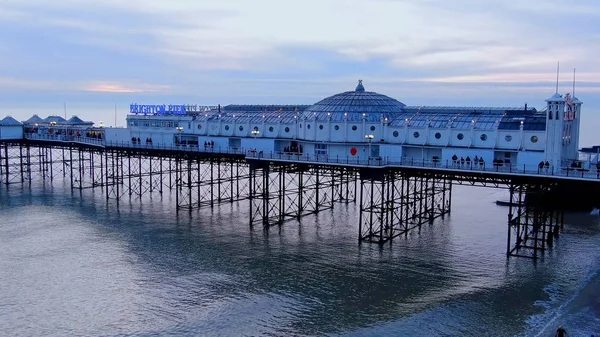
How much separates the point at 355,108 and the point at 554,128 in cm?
1907

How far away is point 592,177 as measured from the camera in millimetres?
43938

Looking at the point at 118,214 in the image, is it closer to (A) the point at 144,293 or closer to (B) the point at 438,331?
(A) the point at 144,293

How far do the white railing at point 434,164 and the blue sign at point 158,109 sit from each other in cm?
2080

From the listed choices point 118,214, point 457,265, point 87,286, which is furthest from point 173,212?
point 457,265

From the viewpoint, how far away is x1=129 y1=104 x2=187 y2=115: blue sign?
77.6m

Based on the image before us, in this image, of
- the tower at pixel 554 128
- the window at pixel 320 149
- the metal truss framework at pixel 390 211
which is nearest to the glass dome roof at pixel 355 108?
the window at pixel 320 149

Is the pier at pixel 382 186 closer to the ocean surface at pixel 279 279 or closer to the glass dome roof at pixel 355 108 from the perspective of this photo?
the ocean surface at pixel 279 279

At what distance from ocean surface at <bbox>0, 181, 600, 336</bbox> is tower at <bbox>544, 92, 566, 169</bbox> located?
27.6ft

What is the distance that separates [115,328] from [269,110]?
1705 inches

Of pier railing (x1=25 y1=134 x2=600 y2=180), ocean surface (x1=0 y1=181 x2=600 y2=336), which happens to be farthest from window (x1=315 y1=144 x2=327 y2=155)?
ocean surface (x1=0 y1=181 x2=600 y2=336)

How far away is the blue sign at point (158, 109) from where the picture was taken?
77562mm

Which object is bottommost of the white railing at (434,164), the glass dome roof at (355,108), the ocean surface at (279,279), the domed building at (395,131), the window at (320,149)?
the ocean surface at (279,279)

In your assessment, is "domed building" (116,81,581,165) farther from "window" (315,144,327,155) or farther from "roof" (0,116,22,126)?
"roof" (0,116,22,126)

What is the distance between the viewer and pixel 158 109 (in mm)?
79812
